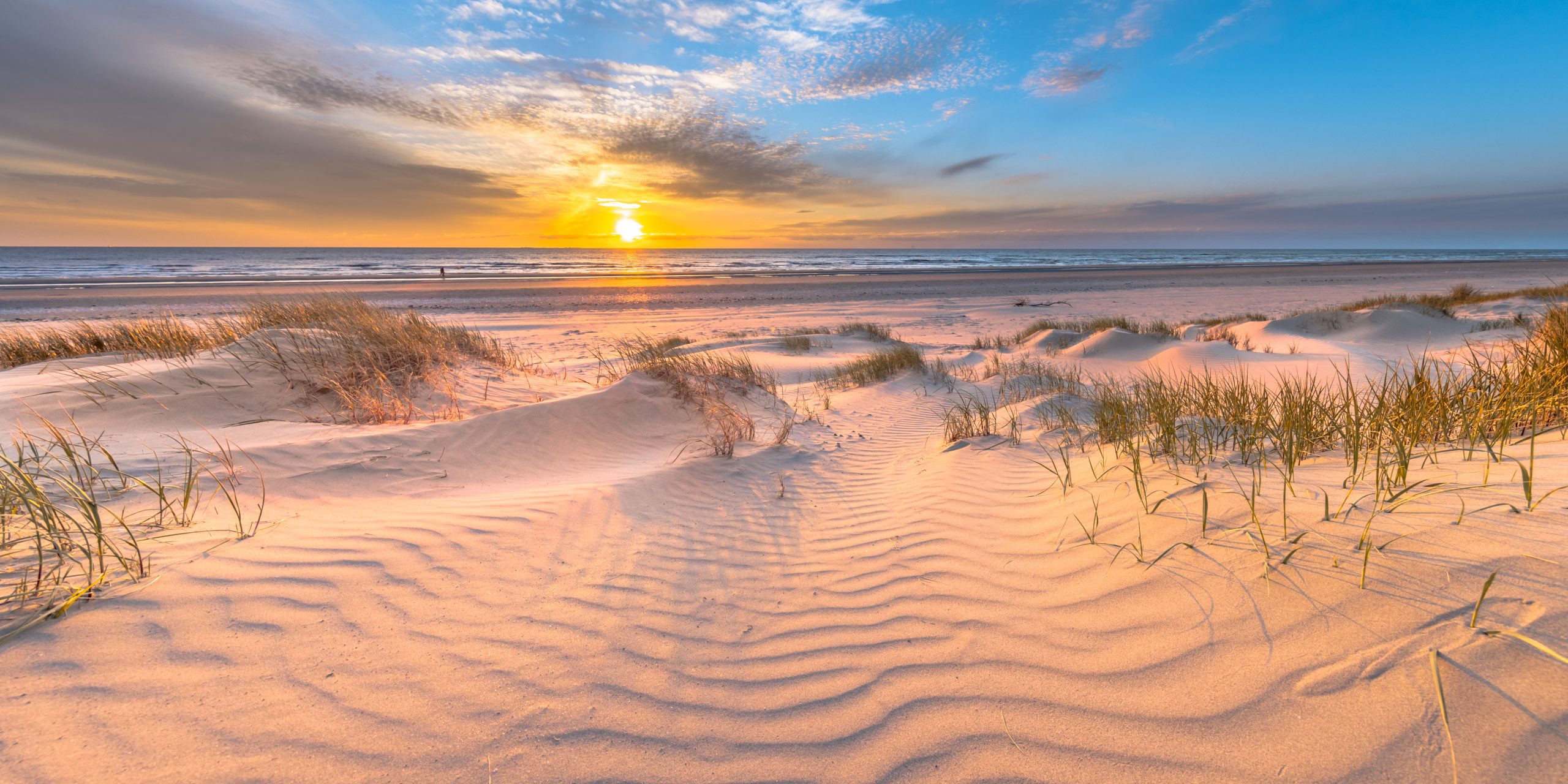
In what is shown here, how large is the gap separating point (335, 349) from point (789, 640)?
6785mm

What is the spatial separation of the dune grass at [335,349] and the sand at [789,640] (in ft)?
5.23

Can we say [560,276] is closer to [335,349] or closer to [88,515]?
[335,349]

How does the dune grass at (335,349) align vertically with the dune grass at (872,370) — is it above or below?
above

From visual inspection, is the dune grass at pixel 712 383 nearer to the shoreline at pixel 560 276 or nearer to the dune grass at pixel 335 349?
the dune grass at pixel 335 349

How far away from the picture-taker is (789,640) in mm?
2414

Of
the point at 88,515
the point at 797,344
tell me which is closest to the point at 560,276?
the point at 797,344

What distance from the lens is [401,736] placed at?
5.85 feet

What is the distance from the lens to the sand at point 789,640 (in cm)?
162

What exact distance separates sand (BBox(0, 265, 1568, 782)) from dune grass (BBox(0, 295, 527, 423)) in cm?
159

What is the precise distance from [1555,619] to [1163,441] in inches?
81.9

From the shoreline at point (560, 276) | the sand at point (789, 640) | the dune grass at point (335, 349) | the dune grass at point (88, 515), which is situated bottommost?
the sand at point (789, 640)

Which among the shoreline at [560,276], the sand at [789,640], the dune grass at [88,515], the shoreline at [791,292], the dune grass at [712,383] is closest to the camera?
the sand at [789,640]

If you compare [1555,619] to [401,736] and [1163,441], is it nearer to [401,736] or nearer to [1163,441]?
[1163,441]

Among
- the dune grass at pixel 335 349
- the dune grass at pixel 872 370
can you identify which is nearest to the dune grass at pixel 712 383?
the dune grass at pixel 872 370
